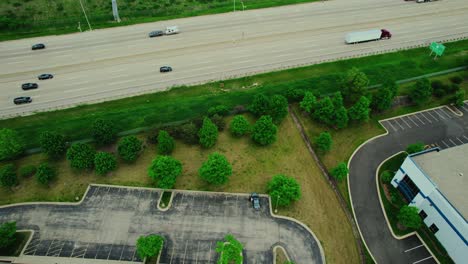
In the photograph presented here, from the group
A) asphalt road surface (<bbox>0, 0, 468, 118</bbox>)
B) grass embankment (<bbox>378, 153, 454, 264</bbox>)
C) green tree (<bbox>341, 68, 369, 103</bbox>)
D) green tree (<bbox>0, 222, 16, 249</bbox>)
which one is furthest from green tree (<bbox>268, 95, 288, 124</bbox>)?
green tree (<bbox>0, 222, 16, 249</bbox>)

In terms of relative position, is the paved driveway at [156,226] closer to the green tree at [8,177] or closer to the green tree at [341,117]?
the green tree at [8,177]

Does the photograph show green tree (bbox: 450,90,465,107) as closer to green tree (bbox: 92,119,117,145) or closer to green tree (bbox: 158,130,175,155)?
green tree (bbox: 158,130,175,155)

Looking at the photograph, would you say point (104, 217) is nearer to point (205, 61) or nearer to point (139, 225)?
point (139, 225)

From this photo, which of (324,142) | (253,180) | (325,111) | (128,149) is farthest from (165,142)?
(325,111)

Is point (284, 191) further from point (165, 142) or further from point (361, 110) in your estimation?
point (361, 110)

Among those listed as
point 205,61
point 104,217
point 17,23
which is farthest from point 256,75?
point 17,23
